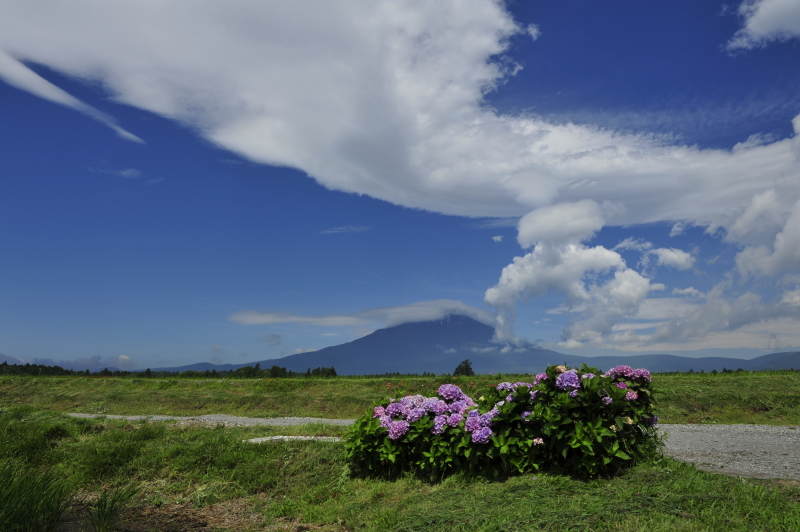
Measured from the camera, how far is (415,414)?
23.8ft

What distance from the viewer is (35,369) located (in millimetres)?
40219

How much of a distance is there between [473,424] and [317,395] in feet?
60.3

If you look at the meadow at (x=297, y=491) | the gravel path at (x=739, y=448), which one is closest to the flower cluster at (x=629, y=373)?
the gravel path at (x=739, y=448)

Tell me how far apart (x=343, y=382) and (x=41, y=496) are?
21127mm

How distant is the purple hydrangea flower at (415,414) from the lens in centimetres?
724

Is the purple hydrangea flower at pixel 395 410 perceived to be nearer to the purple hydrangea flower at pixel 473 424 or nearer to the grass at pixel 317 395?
the purple hydrangea flower at pixel 473 424

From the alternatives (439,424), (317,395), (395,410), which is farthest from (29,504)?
(317,395)

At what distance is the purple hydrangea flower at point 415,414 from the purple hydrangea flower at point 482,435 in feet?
3.51

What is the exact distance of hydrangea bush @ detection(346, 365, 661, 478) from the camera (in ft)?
20.1

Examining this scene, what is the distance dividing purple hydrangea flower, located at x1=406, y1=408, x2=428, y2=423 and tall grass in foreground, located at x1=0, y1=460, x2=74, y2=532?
15.1ft

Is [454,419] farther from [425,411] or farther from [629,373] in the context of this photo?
[629,373]

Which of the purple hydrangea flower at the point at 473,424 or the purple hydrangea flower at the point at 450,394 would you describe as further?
the purple hydrangea flower at the point at 450,394

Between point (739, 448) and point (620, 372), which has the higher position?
point (620, 372)

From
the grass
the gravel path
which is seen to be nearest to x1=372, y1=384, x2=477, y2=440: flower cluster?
the gravel path
